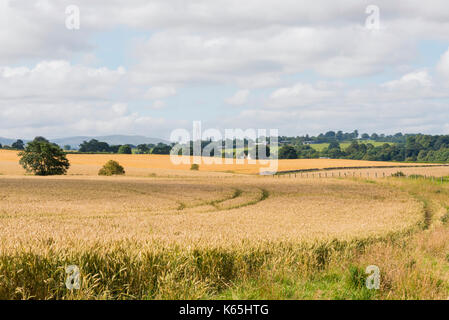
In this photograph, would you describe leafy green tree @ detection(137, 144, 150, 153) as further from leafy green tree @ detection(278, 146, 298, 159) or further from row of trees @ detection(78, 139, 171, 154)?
leafy green tree @ detection(278, 146, 298, 159)

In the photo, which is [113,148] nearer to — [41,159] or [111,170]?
[41,159]

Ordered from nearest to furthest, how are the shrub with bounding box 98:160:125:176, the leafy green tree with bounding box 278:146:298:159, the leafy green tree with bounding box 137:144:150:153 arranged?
1. the shrub with bounding box 98:160:125:176
2. the leafy green tree with bounding box 278:146:298:159
3. the leafy green tree with bounding box 137:144:150:153

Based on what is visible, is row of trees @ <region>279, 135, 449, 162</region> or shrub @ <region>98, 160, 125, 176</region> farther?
row of trees @ <region>279, 135, 449, 162</region>

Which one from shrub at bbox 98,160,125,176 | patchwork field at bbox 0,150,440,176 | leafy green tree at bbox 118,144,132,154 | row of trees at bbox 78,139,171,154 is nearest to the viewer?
shrub at bbox 98,160,125,176

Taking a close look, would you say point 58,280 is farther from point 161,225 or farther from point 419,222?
point 419,222

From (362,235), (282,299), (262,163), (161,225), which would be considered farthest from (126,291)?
(262,163)

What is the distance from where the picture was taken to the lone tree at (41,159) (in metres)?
79.6

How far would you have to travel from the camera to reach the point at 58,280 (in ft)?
29.0

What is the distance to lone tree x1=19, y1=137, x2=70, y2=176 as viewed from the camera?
79625 millimetres

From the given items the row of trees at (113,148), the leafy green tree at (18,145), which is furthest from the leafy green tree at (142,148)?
the leafy green tree at (18,145)

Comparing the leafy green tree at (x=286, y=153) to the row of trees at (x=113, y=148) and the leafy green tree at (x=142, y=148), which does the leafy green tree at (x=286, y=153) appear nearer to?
the row of trees at (x=113, y=148)

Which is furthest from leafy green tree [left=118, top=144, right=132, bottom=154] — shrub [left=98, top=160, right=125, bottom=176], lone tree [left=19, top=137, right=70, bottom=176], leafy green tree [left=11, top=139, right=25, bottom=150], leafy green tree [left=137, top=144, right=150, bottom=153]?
shrub [left=98, top=160, right=125, bottom=176]

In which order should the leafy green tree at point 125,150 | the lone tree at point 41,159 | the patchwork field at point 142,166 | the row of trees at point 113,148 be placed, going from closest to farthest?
1. the lone tree at point 41,159
2. the patchwork field at point 142,166
3. the leafy green tree at point 125,150
4. the row of trees at point 113,148

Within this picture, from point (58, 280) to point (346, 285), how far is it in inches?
242
